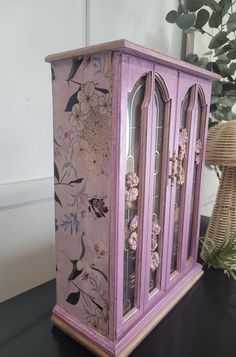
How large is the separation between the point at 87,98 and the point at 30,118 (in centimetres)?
38

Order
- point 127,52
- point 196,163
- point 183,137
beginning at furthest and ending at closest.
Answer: point 196,163 < point 183,137 < point 127,52

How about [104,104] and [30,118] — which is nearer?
[104,104]

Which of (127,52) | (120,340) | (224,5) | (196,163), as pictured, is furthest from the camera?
(224,5)

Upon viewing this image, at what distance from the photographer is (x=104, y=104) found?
0.49 m

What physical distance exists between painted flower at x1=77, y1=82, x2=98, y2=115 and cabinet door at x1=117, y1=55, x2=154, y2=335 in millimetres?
61

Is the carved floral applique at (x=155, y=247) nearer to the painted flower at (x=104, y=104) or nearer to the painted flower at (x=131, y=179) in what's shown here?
the painted flower at (x=131, y=179)

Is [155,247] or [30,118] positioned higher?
[30,118]

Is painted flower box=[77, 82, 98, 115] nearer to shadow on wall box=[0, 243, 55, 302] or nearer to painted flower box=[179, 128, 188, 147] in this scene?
painted flower box=[179, 128, 188, 147]

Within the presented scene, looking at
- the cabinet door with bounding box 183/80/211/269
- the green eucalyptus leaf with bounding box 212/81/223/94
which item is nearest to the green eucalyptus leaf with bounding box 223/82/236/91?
the green eucalyptus leaf with bounding box 212/81/223/94

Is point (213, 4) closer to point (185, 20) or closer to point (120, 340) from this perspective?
point (185, 20)

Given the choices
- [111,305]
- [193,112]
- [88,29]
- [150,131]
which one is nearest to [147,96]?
[150,131]

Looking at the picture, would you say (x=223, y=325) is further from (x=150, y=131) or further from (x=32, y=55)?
(x=32, y=55)

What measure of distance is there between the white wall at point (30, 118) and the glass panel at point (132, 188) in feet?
1.32

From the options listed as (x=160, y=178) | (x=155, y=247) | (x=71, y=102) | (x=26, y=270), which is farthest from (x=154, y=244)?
(x=26, y=270)
